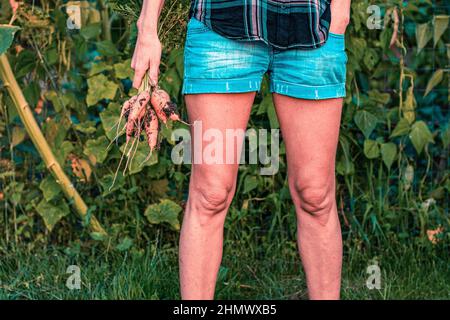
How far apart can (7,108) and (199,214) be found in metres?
1.53

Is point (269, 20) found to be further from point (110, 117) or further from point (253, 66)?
point (110, 117)

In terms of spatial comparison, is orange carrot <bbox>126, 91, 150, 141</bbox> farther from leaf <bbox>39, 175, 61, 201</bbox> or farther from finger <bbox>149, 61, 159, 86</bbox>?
leaf <bbox>39, 175, 61, 201</bbox>

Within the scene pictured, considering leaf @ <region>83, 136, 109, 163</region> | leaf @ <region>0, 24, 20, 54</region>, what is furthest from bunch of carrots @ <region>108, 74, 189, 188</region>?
leaf @ <region>83, 136, 109, 163</region>

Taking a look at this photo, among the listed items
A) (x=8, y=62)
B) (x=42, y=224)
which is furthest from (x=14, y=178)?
(x=8, y=62)

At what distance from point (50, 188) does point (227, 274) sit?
0.90 metres

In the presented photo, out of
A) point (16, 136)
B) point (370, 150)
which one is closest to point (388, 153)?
point (370, 150)

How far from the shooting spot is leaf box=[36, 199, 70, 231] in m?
3.87

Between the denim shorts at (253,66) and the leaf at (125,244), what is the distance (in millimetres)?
1241

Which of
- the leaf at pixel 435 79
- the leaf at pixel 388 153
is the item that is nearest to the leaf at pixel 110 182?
the leaf at pixel 388 153

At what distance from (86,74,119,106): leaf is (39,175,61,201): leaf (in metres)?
0.41

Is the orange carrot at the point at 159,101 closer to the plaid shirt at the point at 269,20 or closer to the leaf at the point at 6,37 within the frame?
the plaid shirt at the point at 269,20

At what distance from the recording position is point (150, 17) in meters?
2.62

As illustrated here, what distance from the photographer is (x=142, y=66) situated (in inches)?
103

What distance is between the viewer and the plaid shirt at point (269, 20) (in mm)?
2600
